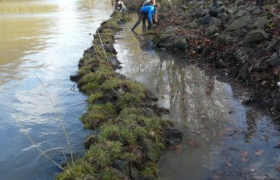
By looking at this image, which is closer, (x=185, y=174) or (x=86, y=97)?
(x=185, y=174)

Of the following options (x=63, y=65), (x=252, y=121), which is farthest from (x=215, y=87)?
(x=63, y=65)

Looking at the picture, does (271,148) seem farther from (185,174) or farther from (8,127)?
(8,127)

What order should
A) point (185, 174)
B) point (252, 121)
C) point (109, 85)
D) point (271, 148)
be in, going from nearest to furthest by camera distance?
point (185, 174), point (271, 148), point (252, 121), point (109, 85)

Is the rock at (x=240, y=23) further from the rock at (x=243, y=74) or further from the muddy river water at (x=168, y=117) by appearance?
the rock at (x=243, y=74)

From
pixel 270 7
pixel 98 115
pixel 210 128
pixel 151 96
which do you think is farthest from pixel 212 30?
pixel 98 115

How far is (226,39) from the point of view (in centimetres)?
995

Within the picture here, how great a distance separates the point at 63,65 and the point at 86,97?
12.5 ft

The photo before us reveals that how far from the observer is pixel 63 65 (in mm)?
11461

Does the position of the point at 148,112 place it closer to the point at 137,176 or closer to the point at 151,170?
the point at 151,170

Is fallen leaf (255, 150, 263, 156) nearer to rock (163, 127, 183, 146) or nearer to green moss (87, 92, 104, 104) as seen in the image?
rock (163, 127, 183, 146)

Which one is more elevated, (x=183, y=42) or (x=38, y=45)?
(x=183, y=42)

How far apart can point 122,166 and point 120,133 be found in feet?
2.99

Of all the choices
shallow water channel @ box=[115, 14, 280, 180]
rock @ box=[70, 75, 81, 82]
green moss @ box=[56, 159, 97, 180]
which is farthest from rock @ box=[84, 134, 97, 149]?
rock @ box=[70, 75, 81, 82]

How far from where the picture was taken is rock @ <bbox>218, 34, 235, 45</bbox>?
986cm
